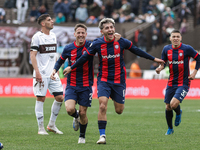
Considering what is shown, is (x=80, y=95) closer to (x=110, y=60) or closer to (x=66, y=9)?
(x=110, y=60)

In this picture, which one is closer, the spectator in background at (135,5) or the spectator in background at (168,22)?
the spectator in background at (168,22)

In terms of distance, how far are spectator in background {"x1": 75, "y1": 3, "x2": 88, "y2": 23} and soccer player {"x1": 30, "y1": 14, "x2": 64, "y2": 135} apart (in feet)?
48.5

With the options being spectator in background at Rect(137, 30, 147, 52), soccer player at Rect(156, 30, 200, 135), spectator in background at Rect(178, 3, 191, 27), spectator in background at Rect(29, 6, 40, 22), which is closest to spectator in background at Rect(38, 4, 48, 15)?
spectator in background at Rect(29, 6, 40, 22)

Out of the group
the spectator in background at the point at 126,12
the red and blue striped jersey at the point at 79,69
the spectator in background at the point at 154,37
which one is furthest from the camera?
the spectator in background at the point at 126,12

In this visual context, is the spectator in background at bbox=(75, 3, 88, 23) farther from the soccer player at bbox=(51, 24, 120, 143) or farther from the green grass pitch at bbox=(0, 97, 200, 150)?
the soccer player at bbox=(51, 24, 120, 143)

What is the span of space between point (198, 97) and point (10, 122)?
10546mm

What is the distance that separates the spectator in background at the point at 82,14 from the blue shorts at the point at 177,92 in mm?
15316

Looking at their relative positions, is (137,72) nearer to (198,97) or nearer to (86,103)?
(198,97)

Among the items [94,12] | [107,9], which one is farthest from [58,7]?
[107,9]

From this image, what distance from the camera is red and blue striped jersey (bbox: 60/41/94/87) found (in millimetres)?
7266

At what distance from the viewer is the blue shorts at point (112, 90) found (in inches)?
273

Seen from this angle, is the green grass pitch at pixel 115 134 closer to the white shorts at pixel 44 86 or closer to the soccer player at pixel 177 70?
the soccer player at pixel 177 70

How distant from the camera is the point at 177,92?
8016 mm

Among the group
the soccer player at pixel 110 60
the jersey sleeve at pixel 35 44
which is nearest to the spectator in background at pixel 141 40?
the jersey sleeve at pixel 35 44
